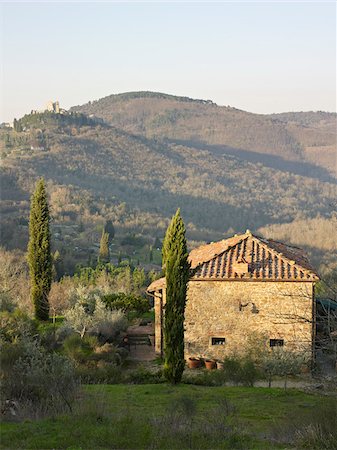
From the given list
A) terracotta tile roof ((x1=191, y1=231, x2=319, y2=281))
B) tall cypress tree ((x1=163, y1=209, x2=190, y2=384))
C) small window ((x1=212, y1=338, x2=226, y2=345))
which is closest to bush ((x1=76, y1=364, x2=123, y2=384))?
tall cypress tree ((x1=163, y1=209, x2=190, y2=384))

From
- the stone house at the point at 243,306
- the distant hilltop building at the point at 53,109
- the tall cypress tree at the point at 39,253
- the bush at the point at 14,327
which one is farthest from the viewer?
the distant hilltop building at the point at 53,109

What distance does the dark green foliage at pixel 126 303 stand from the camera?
27469 millimetres

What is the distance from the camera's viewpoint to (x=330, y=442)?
412 inches

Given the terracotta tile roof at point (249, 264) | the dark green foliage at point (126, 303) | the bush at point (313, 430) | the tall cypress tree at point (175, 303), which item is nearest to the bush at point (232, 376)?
the tall cypress tree at point (175, 303)

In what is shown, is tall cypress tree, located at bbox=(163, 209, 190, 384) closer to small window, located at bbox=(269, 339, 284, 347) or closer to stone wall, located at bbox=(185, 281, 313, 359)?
stone wall, located at bbox=(185, 281, 313, 359)

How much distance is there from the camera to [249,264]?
22000 millimetres

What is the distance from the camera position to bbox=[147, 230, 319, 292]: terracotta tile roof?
21.4 meters

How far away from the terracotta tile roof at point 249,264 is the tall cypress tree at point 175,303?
1.85 metres

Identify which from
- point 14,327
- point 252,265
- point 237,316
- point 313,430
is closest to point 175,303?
point 237,316

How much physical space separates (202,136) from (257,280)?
177613mm

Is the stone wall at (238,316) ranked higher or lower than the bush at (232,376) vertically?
higher

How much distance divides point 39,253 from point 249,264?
1016 cm

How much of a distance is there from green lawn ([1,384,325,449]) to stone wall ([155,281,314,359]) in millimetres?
5483

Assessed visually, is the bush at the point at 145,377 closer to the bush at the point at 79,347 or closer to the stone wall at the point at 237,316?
the bush at the point at 79,347
